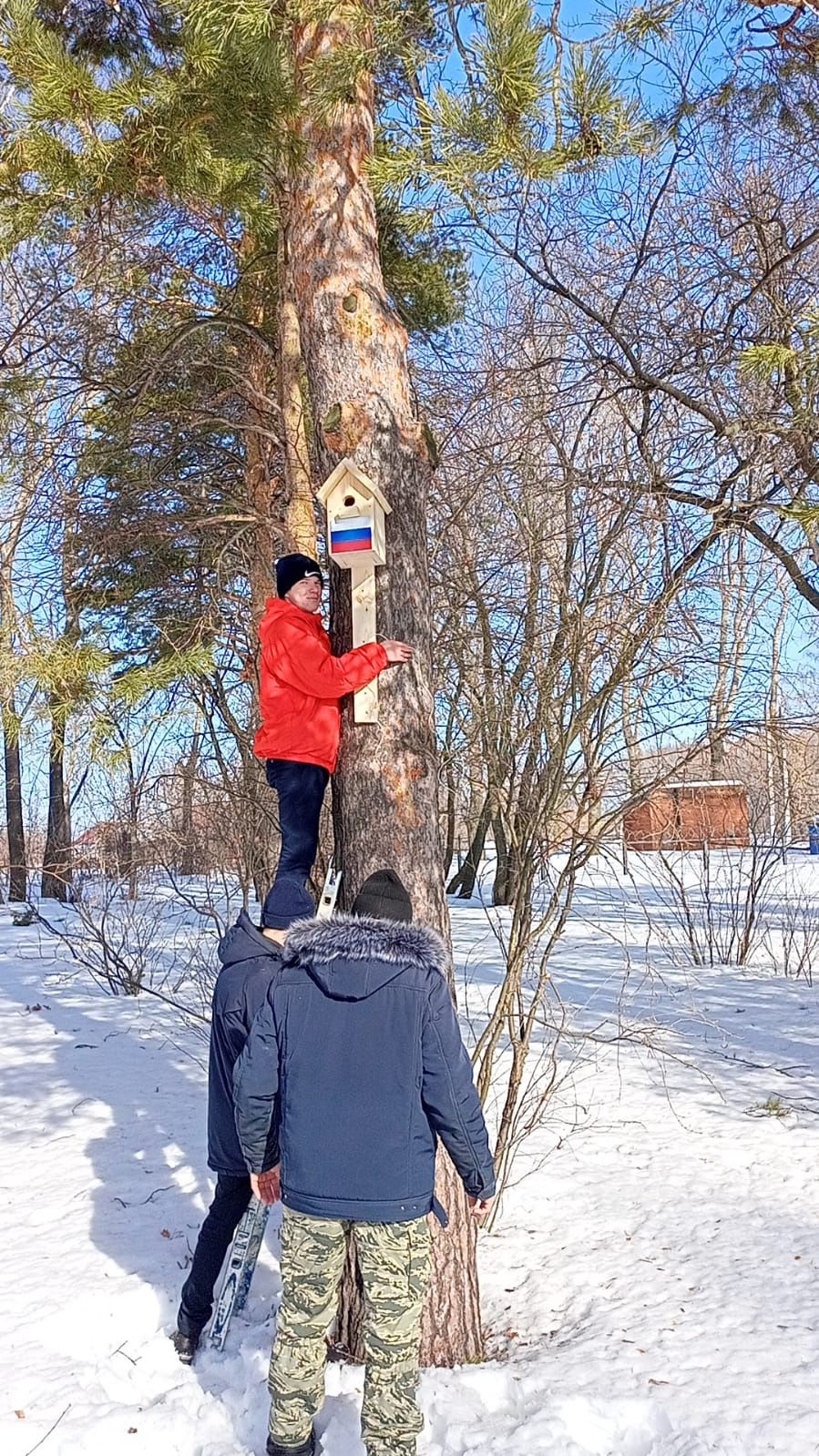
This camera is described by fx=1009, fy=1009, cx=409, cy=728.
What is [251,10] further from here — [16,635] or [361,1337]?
[361,1337]

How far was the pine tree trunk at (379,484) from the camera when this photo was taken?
9.83 ft

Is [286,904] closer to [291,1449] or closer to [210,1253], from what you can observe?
[210,1253]

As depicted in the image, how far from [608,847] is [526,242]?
10.5ft

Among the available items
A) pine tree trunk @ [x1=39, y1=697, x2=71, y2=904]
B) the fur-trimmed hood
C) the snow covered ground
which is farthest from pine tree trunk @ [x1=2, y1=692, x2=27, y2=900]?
the fur-trimmed hood

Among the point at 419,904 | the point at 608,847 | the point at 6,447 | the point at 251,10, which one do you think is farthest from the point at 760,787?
the point at 251,10

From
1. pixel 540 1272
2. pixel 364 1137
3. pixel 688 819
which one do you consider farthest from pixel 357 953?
pixel 688 819

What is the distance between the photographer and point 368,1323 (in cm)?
239

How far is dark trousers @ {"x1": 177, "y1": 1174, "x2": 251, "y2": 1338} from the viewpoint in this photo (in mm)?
3014

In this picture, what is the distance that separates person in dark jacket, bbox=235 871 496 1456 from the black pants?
2.50 ft

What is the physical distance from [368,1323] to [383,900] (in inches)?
39.0

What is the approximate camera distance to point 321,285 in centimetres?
322

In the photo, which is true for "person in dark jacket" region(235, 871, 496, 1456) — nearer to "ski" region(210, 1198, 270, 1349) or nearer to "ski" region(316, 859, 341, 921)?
"ski" region(316, 859, 341, 921)

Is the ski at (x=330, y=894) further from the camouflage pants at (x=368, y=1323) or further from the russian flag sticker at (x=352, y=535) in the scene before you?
the russian flag sticker at (x=352, y=535)

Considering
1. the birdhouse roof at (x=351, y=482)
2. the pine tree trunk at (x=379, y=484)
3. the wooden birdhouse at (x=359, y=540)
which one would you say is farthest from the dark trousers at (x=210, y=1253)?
the birdhouse roof at (x=351, y=482)
